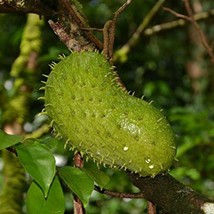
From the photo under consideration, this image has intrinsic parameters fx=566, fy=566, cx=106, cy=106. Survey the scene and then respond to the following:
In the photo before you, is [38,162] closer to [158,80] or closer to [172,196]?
[172,196]

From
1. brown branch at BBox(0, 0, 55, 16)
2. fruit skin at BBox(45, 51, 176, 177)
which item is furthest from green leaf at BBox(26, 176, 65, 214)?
brown branch at BBox(0, 0, 55, 16)

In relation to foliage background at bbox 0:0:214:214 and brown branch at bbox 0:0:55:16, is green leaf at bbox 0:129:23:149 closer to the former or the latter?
brown branch at bbox 0:0:55:16

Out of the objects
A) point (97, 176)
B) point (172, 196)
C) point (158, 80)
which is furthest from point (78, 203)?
point (158, 80)

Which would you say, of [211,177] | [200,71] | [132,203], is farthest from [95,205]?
[200,71]

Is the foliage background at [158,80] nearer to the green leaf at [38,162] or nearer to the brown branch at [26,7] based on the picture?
the brown branch at [26,7]

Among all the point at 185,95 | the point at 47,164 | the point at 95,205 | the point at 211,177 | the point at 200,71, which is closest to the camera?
the point at 47,164

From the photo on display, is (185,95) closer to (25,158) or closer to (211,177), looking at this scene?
(211,177)
